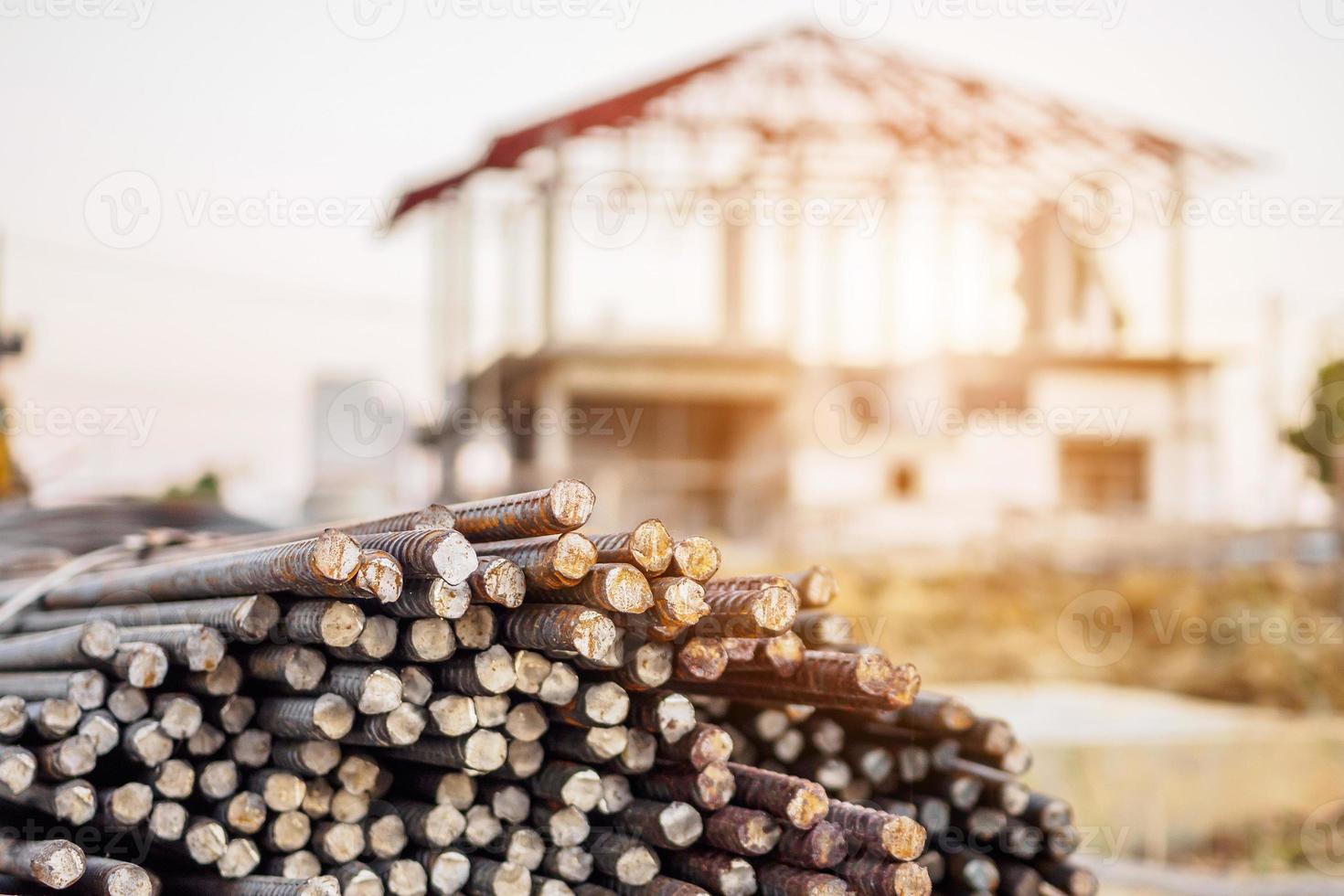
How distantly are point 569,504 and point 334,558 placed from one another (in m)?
0.64

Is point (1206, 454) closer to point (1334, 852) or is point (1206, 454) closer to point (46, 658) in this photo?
point (1334, 852)

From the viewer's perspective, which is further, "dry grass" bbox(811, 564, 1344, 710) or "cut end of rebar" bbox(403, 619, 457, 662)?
"dry grass" bbox(811, 564, 1344, 710)

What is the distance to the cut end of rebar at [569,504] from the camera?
361 cm

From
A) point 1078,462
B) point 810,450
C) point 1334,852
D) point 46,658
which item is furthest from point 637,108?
point 46,658

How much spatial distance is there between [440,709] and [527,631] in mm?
334

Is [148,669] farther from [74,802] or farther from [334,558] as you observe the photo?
[334,558]

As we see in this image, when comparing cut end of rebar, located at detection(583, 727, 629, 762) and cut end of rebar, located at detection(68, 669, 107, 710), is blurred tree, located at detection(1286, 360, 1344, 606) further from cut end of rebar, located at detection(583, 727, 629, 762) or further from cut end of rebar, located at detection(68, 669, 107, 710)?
cut end of rebar, located at detection(68, 669, 107, 710)

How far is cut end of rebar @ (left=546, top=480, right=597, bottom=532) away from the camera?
142 inches

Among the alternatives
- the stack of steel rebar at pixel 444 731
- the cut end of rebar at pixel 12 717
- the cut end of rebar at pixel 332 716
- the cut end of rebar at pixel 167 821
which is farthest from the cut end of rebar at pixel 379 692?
the cut end of rebar at pixel 12 717

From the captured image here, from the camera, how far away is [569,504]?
362 centimetres

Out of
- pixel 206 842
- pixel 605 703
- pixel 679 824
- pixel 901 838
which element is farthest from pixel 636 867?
pixel 206 842

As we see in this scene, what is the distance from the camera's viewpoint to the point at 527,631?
3752mm

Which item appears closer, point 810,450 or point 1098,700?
point 1098,700

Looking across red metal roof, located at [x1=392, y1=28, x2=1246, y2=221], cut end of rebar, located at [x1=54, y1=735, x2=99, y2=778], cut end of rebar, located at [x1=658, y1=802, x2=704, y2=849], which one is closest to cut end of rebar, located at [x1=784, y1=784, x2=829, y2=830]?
cut end of rebar, located at [x1=658, y1=802, x2=704, y2=849]
